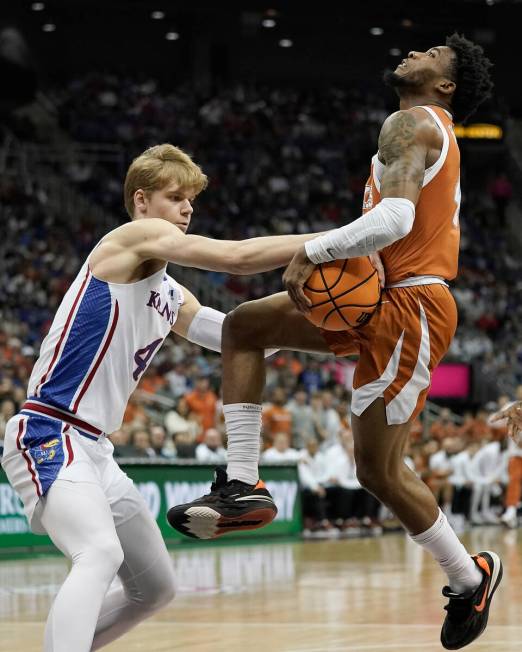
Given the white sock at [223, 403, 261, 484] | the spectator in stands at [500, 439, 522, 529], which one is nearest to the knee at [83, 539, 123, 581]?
the white sock at [223, 403, 261, 484]

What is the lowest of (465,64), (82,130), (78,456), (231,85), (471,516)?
(471,516)

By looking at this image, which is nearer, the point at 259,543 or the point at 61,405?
the point at 61,405

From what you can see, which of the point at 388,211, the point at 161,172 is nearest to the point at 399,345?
the point at 388,211

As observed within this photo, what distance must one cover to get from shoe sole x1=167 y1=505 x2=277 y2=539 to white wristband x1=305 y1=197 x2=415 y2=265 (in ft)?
3.72

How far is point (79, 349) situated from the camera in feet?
16.4

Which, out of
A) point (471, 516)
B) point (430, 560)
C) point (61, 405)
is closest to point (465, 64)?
point (61, 405)

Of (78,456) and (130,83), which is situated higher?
(130,83)

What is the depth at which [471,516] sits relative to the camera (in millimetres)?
21469

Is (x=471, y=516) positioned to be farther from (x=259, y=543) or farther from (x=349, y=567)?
(x=349, y=567)

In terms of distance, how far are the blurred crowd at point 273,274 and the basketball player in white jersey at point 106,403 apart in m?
9.33

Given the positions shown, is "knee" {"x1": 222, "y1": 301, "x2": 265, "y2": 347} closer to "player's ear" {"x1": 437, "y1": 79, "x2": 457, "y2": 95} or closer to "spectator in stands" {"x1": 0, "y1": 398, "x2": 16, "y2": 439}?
"player's ear" {"x1": 437, "y1": 79, "x2": 457, "y2": 95}

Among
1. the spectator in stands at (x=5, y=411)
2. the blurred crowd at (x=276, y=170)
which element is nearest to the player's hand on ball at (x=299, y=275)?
the spectator in stands at (x=5, y=411)

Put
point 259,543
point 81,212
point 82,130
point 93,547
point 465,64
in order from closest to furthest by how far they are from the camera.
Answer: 1. point 93,547
2. point 465,64
3. point 259,543
4. point 81,212
5. point 82,130

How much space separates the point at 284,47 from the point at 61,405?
29848 millimetres
